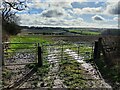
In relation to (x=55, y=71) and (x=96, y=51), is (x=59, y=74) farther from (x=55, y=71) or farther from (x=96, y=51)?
(x=96, y=51)

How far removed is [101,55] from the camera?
40.0 ft

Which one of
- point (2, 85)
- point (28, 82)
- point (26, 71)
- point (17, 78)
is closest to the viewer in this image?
point (2, 85)

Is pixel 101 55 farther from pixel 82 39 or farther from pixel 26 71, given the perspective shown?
pixel 82 39

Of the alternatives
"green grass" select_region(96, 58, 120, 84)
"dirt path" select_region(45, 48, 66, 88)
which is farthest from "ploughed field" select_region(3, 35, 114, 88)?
"green grass" select_region(96, 58, 120, 84)

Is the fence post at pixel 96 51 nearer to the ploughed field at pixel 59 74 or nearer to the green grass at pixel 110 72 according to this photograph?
the ploughed field at pixel 59 74

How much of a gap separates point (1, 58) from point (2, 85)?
10.8ft

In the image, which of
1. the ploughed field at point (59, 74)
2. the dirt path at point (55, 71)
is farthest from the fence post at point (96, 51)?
the dirt path at point (55, 71)

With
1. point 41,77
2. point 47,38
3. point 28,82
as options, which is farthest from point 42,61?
point 47,38

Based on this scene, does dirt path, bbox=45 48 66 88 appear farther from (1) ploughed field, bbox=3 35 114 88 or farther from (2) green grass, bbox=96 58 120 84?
(2) green grass, bbox=96 58 120 84

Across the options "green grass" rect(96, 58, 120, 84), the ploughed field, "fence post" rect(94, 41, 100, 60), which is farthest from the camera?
"fence post" rect(94, 41, 100, 60)

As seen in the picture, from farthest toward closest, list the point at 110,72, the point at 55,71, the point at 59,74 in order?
the point at 55,71 < the point at 59,74 < the point at 110,72

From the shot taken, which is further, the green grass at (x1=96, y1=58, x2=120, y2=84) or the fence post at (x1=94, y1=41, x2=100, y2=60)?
the fence post at (x1=94, y1=41, x2=100, y2=60)

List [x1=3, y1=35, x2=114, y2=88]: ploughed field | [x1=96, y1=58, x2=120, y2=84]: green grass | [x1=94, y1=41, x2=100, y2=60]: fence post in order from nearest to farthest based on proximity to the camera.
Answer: [x1=3, y1=35, x2=114, y2=88]: ploughed field
[x1=96, y1=58, x2=120, y2=84]: green grass
[x1=94, y1=41, x2=100, y2=60]: fence post

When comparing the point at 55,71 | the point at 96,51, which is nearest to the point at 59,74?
the point at 55,71
